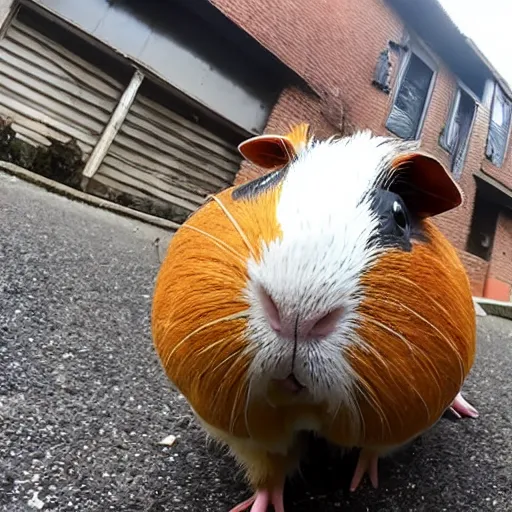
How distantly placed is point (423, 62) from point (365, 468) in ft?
17.9

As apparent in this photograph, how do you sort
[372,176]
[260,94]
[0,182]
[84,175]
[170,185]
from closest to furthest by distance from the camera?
1. [372,176]
2. [0,182]
3. [84,175]
4. [170,185]
5. [260,94]

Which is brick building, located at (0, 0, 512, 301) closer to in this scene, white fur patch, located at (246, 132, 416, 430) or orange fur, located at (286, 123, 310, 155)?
orange fur, located at (286, 123, 310, 155)

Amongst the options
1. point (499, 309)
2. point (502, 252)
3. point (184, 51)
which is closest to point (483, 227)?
point (502, 252)

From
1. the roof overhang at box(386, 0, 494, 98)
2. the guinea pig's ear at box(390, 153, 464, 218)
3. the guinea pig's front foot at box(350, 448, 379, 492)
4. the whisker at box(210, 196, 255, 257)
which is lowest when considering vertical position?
the guinea pig's front foot at box(350, 448, 379, 492)

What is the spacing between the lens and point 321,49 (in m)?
4.47

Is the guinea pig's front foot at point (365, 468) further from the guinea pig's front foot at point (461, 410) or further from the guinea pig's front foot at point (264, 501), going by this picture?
the guinea pig's front foot at point (461, 410)

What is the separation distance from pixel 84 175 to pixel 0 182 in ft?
3.32

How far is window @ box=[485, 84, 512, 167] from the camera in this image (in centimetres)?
612

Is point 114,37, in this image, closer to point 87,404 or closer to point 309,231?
point 87,404

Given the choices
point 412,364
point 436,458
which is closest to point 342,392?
point 412,364

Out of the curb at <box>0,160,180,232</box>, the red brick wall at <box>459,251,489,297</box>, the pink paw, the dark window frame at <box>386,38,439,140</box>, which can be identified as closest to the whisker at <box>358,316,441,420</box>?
the pink paw

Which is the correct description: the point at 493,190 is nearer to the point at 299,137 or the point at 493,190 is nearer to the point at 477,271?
the point at 477,271

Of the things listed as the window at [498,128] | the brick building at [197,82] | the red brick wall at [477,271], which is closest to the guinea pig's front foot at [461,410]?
the brick building at [197,82]

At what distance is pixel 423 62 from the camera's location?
5453 mm
